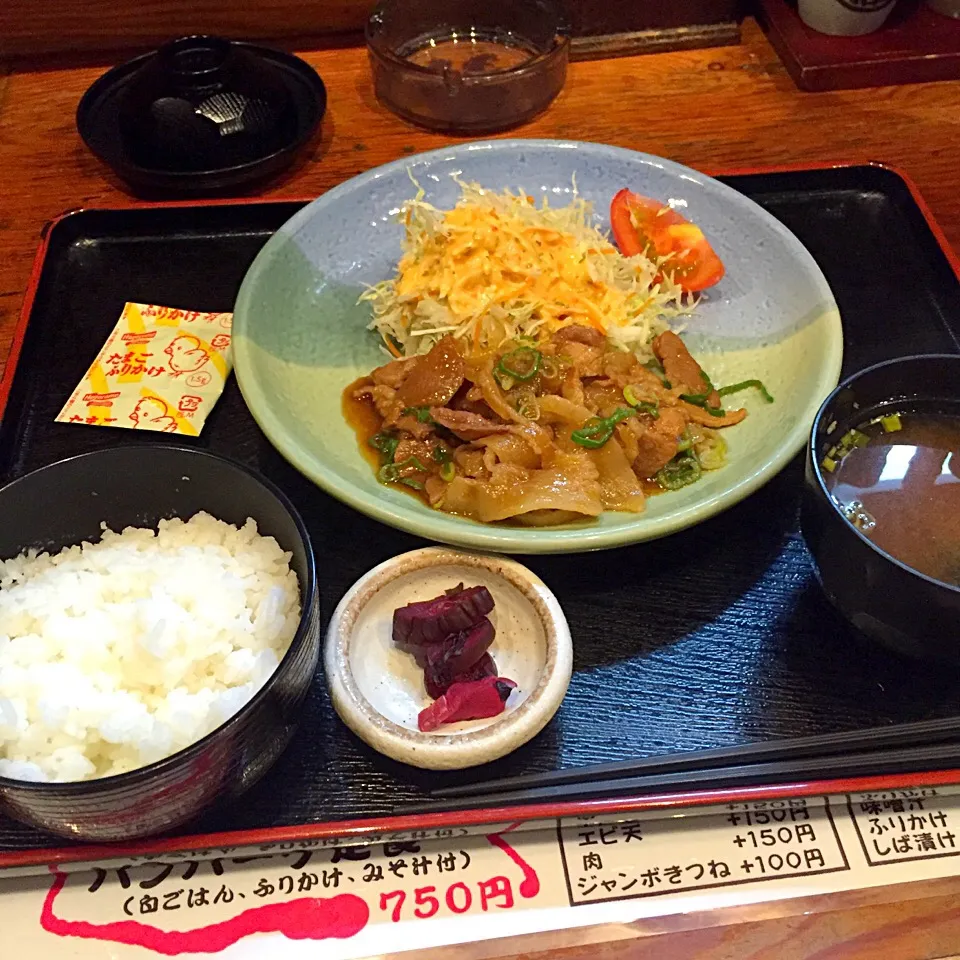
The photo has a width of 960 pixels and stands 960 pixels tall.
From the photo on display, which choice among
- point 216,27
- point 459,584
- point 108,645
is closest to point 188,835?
point 108,645

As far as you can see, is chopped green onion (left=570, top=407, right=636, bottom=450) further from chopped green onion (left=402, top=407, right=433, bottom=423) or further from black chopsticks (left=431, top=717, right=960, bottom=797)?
black chopsticks (left=431, top=717, right=960, bottom=797)

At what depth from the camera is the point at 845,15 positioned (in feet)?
10.7

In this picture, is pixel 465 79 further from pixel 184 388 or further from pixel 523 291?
pixel 184 388

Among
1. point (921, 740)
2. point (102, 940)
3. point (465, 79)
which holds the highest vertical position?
point (465, 79)

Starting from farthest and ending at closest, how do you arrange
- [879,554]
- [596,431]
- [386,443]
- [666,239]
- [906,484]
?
[666,239] < [386,443] < [596,431] < [906,484] < [879,554]

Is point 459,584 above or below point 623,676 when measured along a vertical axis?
above

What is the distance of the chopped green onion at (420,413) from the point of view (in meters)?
2.02

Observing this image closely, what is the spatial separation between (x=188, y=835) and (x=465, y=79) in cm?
259

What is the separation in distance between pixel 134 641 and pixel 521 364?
1091 mm

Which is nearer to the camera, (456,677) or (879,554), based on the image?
(879,554)

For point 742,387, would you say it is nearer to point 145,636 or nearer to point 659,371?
point 659,371

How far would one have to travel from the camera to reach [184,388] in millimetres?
2205

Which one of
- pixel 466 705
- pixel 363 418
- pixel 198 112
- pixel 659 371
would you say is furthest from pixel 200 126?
pixel 466 705

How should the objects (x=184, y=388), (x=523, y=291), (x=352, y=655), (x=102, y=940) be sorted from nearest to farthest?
(x=102, y=940)
(x=352, y=655)
(x=184, y=388)
(x=523, y=291)
